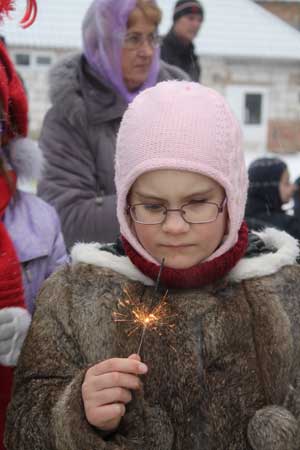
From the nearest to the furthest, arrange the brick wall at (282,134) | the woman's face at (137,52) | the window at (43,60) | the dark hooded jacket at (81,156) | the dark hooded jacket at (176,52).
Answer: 1. the dark hooded jacket at (81,156)
2. the woman's face at (137,52)
3. the dark hooded jacket at (176,52)
4. the window at (43,60)
5. the brick wall at (282,134)

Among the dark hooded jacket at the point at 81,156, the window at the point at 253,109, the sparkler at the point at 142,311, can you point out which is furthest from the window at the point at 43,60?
the sparkler at the point at 142,311

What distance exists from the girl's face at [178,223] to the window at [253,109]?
13.5 meters

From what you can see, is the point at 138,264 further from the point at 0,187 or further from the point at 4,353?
the point at 0,187

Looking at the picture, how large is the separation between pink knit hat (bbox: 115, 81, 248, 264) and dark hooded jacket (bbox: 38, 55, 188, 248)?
69 cm

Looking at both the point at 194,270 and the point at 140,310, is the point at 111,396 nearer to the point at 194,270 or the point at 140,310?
the point at 140,310

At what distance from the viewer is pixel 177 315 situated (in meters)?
1.34

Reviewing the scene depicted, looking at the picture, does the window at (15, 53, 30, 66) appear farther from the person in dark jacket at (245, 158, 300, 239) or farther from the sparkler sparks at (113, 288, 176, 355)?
the sparkler sparks at (113, 288, 176, 355)

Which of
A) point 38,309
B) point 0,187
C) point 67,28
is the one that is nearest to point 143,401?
point 38,309

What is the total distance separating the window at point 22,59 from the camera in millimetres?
13196

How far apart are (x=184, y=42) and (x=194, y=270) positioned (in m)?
2.79

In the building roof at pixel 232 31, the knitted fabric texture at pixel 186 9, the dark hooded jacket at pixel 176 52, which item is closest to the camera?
the dark hooded jacket at pixel 176 52

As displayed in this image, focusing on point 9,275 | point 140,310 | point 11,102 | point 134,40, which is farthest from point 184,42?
point 140,310

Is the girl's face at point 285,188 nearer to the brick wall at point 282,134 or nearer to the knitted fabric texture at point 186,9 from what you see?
the knitted fabric texture at point 186,9

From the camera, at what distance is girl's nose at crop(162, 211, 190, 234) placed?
1.27m
